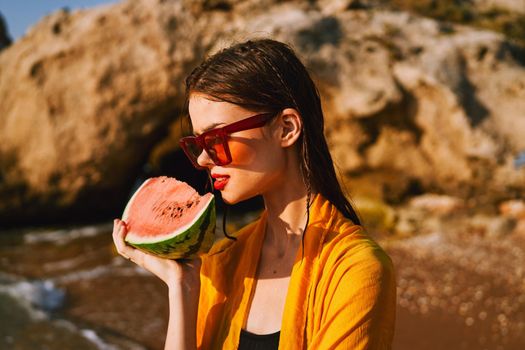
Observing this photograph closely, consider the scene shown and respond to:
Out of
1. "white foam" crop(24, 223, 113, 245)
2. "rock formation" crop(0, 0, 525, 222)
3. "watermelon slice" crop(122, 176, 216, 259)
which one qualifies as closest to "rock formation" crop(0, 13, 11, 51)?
"rock formation" crop(0, 0, 525, 222)

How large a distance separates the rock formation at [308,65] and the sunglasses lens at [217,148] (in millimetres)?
7864

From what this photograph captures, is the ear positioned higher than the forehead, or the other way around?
the forehead

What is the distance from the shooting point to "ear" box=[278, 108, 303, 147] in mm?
2125

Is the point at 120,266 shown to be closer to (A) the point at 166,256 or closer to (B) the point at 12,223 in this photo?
(B) the point at 12,223

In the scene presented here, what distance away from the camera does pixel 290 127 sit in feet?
7.03

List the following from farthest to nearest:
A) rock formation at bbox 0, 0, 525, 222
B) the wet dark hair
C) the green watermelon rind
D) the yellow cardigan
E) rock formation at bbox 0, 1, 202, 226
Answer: rock formation at bbox 0, 1, 202, 226
rock formation at bbox 0, 0, 525, 222
the green watermelon rind
the wet dark hair
the yellow cardigan

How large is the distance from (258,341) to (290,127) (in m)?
0.80

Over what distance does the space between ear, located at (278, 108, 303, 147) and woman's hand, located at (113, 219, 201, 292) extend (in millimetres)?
576

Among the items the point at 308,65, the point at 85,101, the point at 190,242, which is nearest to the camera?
the point at 190,242

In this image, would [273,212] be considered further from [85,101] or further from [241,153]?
[85,101]

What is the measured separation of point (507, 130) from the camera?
965cm

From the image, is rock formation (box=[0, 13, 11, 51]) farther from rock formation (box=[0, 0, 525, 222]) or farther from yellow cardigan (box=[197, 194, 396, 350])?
yellow cardigan (box=[197, 194, 396, 350])

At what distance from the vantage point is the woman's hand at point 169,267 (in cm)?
211

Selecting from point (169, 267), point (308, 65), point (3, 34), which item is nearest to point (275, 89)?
point (169, 267)
